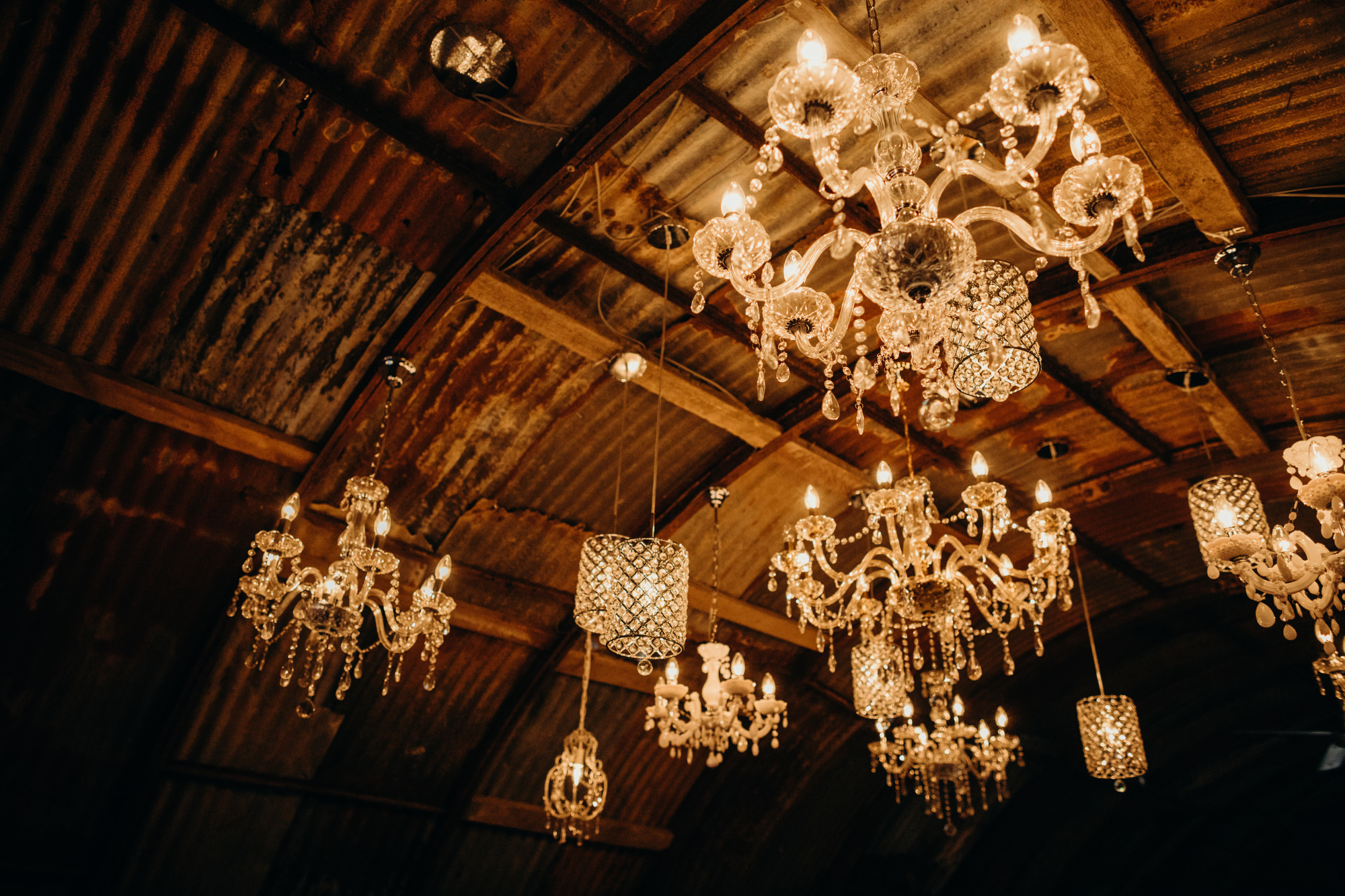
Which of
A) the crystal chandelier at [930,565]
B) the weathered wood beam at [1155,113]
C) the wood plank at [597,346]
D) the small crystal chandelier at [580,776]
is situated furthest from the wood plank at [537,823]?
the weathered wood beam at [1155,113]

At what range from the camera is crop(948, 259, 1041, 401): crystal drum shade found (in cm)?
314

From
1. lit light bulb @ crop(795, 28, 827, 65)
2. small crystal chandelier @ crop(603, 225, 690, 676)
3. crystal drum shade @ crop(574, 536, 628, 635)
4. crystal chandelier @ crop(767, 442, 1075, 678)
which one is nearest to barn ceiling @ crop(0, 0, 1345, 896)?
crystal chandelier @ crop(767, 442, 1075, 678)

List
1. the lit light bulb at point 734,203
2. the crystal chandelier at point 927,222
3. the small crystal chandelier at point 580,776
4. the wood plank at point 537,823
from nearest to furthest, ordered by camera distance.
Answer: the crystal chandelier at point 927,222 → the lit light bulb at point 734,203 → the small crystal chandelier at point 580,776 → the wood plank at point 537,823

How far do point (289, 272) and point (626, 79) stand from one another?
246 centimetres

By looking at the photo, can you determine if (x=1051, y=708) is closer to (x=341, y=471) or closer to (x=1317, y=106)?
(x=1317, y=106)

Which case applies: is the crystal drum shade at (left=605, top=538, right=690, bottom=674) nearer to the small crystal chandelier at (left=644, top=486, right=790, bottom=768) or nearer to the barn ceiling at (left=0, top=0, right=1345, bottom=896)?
the small crystal chandelier at (left=644, top=486, right=790, bottom=768)

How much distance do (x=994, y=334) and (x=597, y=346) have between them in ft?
11.5

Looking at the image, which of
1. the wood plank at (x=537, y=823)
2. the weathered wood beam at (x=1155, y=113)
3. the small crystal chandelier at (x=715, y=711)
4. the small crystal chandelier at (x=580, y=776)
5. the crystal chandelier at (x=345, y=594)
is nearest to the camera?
the weathered wood beam at (x=1155, y=113)

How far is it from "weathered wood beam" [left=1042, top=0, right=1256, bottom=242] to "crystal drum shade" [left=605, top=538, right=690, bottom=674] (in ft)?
10.7

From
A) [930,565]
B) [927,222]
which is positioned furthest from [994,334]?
[930,565]

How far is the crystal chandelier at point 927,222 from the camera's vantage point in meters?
2.47

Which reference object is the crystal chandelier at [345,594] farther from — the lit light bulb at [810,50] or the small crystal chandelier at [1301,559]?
the small crystal chandelier at [1301,559]

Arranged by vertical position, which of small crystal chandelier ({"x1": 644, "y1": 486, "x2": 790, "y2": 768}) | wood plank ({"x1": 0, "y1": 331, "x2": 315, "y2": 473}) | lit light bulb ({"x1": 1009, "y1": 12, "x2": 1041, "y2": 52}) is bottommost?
small crystal chandelier ({"x1": 644, "y1": 486, "x2": 790, "y2": 768})

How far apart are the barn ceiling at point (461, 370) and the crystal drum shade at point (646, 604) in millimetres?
1999
